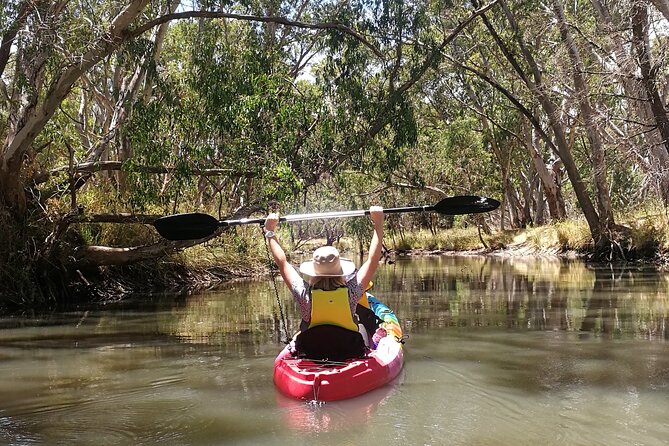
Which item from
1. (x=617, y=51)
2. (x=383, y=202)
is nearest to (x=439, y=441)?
(x=617, y=51)

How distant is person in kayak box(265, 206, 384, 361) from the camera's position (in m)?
5.54

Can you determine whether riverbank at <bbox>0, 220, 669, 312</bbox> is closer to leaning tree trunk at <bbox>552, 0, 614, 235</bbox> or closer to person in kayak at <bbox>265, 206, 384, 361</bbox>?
leaning tree trunk at <bbox>552, 0, 614, 235</bbox>

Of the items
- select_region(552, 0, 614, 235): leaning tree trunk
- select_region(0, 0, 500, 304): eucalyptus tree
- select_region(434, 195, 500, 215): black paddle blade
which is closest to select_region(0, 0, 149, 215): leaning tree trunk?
select_region(0, 0, 500, 304): eucalyptus tree

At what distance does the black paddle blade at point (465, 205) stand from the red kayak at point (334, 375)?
1.88 m

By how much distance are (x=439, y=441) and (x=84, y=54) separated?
861 cm

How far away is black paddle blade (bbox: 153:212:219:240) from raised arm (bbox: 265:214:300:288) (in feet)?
4.11

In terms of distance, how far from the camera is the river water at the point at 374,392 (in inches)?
176

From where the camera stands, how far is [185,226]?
745 centimetres

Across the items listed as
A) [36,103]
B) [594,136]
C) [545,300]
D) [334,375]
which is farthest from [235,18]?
[594,136]

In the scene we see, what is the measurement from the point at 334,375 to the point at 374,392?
0.43m

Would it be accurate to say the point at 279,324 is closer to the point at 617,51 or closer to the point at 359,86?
the point at 359,86

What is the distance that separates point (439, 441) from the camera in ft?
13.9

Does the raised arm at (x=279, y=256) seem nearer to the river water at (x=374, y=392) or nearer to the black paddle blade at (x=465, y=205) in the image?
the river water at (x=374, y=392)

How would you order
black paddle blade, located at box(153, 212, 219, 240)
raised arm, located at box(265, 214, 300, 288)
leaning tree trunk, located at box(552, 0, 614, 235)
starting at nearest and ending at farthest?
raised arm, located at box(265, 214, 300, 288) < black paddle blade, located at box(153, 212, 219, 240) < leaning tree trunk, located at box(552, 0, 614, 235)
